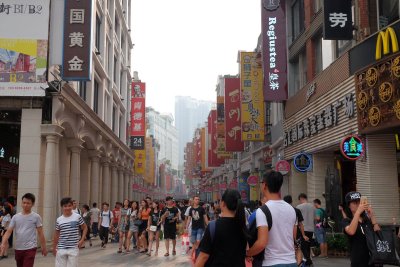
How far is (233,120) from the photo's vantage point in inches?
1399

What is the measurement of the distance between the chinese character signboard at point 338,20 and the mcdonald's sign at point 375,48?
0.63m

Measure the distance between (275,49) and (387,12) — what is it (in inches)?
348

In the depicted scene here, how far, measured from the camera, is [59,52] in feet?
61.0

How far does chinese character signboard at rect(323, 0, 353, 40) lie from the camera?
15430 mm

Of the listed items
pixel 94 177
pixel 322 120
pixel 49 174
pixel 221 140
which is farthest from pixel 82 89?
pixel 221 140

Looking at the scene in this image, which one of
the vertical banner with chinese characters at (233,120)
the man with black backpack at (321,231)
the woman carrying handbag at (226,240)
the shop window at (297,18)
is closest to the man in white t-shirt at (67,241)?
the woman carrying handbag at (226,240)

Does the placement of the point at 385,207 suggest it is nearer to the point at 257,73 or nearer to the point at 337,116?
the point at 337,116

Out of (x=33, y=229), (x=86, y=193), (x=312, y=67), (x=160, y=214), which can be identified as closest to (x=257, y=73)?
(x=312, y=67)

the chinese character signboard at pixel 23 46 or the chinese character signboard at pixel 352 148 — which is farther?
the chinese character signboard at pixel 23 46

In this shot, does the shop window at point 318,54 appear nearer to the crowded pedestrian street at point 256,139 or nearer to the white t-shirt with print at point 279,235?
the crowded pedestrian street at point 256,139

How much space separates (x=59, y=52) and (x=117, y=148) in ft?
63.5

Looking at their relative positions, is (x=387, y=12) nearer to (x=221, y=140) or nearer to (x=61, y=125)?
(x=61, y=125)

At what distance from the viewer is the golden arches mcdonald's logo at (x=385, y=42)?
12.8 metres

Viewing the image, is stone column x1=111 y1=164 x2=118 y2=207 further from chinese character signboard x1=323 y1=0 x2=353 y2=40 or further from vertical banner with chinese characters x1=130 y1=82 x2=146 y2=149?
chinese character signboard x1=323 y1=0 x2=353 y2=40
